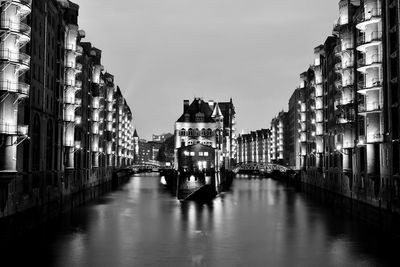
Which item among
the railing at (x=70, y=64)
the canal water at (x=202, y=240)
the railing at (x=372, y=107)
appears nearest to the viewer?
the canal water at (x=202, y=240)

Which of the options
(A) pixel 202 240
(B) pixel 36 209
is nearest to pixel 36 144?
(B) pixel 36 209

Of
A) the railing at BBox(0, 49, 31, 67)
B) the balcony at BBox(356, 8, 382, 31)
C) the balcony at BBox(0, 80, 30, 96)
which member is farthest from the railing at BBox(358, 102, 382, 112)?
the railing at BBox(0, 49, 31, 67)

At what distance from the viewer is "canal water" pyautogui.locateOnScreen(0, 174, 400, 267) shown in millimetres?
37875

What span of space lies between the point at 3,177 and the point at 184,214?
26358mm

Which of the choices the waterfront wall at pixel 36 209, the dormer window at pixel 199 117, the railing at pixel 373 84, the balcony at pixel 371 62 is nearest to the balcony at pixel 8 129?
the waterfront wall at pixel 36 209

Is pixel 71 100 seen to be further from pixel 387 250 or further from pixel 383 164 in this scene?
pixel 387 250

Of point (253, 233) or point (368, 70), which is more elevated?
point (368, 70)

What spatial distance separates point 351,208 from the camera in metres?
69.6

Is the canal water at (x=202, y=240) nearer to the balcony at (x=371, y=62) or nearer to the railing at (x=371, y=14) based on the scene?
the balcony at (x=371, y=62)

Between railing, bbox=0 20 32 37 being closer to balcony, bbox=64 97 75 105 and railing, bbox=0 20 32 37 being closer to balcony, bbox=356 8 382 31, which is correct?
balcony, bbox=64 97 75 105

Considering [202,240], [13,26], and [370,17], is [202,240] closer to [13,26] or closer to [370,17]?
[13,26]

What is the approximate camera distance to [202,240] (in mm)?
47594

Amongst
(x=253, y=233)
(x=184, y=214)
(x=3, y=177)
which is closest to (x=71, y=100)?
(x=184, y=214)

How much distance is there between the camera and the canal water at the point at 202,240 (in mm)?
37875
